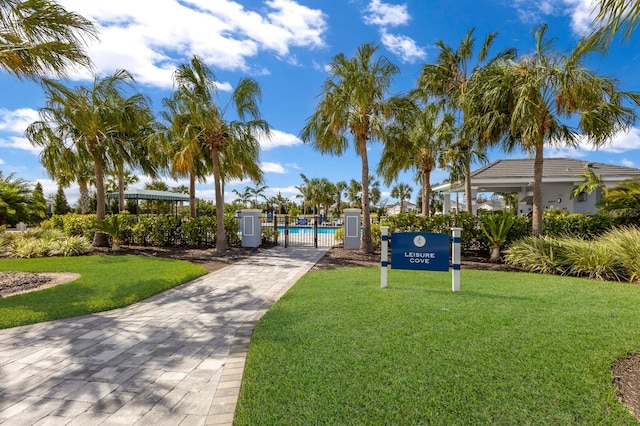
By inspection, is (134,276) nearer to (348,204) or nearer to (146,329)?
(146,329)

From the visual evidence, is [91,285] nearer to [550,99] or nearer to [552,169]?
[550,99]

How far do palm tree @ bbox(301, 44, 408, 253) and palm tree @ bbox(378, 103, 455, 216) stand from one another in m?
0.74

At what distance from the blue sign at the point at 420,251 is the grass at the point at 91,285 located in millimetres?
4973

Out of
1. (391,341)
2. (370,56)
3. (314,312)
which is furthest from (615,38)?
(370,56)

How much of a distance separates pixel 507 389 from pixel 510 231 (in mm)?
9642

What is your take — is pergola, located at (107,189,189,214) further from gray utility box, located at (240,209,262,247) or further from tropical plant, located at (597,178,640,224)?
tropical plant, located at (597,178,640,224)

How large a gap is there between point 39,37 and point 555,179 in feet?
67.5

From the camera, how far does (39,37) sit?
583 cm

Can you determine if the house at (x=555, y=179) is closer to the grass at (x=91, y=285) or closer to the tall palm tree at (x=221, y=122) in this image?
the tall palm tree at (x=221, y=122)

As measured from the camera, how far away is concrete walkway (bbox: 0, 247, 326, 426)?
8.80 ft

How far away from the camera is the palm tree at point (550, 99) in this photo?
8695mm

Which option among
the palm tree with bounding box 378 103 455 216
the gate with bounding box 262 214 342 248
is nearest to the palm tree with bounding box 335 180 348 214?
the gate with bounding box 262 214 342 248

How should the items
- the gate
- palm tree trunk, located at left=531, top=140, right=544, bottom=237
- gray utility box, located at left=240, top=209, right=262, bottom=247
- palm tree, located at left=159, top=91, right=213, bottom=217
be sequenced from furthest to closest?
the gate < gray utility box, located at left=240, top=209, right=262, bottom=247 < palm tree, located at left=159, top=91, right=213, bottom=217 < palm tree trunk, located at left=531, top=140, right=544, bottom=237

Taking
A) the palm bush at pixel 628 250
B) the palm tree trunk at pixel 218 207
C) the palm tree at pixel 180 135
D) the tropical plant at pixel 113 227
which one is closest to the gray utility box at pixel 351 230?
the palm tree trunk at pixel 218 207
